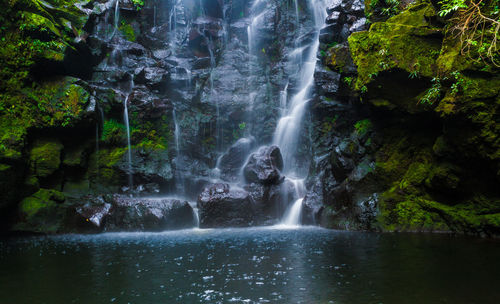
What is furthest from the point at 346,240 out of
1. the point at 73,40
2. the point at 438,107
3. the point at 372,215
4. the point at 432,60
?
the point at 73,40

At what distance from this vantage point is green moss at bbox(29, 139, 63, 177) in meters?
13.2

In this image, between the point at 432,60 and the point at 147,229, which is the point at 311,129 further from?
the point at 147,229

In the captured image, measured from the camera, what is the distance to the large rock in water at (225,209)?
45.6 feet

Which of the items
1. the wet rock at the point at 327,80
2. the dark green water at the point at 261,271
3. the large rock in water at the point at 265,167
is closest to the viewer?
the dark green water at the point at 261,271

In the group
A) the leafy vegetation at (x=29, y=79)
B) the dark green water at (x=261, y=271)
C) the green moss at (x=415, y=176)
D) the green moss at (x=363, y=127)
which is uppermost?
the leafy vegetation at (x=29, y=79)

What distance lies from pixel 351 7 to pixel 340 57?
15.6 ft

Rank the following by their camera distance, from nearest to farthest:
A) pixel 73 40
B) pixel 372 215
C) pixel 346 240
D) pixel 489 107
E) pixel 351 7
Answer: pixel 489 107, pixel 346 240, pixel 372 215, pixel 73 40, pixel 351 7

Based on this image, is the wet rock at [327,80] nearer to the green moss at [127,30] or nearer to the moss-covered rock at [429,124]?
the moss-covered rock at [429,124]

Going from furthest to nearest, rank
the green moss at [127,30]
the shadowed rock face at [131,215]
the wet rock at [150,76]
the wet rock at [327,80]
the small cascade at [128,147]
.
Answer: the green moss at [127,30]
the wet rock at [150,76]
the wet rock at [327,80]
the small cascade at [128,147]
the shadowed rock face at [131,215]

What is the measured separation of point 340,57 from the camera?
46.9ft

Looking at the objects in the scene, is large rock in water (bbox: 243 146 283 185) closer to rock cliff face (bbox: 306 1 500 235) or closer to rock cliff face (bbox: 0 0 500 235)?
rock cliff face (bbox: 0 0 500 235)

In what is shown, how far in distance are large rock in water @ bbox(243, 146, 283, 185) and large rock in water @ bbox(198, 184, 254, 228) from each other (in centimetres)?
146

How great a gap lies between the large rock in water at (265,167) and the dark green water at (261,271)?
209 inches

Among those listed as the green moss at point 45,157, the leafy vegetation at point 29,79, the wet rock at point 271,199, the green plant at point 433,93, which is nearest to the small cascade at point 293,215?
the wet rock at point 271,199
